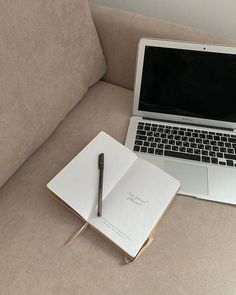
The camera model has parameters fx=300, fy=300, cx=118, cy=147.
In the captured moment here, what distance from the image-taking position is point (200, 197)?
754 millimetres

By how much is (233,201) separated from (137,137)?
31 cm

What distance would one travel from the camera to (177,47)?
78 cm

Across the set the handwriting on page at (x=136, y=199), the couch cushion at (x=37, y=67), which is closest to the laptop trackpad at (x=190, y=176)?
the handwriting on page at (x=136, y=199)

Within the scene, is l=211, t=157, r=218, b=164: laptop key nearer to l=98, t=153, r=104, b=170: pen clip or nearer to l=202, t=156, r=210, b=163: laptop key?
l=202, t=156, r=210, b=163: laptop key

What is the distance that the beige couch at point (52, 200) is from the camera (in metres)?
0.64

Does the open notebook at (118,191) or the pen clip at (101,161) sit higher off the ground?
the pen clip at (101,161)

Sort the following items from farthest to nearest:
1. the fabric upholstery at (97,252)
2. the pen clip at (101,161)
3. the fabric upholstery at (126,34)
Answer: the fabric upholstery at (126,34) < the pen clip at (101,161) < the fabric upholstery at (97,252)

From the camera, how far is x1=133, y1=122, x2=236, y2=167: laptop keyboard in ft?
2.70

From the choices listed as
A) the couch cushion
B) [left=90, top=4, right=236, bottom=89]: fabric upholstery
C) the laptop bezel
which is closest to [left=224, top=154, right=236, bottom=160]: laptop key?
the laptop bezel

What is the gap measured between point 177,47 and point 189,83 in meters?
0.11

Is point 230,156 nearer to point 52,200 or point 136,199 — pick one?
point 136,199

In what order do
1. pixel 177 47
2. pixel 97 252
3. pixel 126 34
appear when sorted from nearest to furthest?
pixel 97 252 → pixel 177 47 → pixel 126 34

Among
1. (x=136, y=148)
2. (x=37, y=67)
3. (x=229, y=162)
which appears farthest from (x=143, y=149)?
(x=37, y=67)

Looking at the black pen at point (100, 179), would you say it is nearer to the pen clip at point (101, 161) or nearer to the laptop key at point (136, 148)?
the pen clip at point (101, 161)
